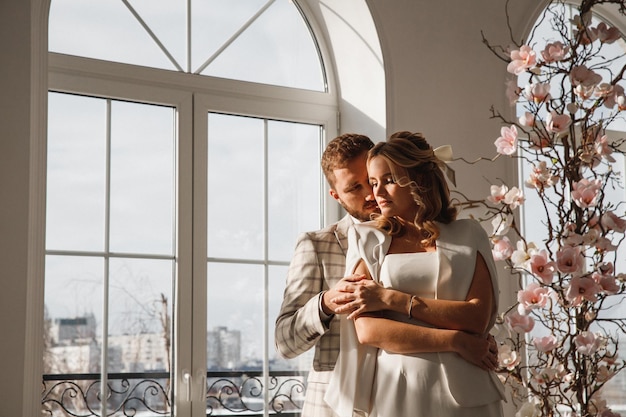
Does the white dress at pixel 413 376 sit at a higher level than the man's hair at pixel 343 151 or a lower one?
lower

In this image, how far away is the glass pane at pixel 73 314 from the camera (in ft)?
9.59

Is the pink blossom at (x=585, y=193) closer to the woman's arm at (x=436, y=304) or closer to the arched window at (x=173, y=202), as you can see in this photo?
the woman's arm at (x=436, y=304)

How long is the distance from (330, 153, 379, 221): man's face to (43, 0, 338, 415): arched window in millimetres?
1206

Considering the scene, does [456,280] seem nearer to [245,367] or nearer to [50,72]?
[245,367]

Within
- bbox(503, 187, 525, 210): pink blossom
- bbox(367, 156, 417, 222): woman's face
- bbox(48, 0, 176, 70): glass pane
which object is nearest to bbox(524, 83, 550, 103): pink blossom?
bbox(503, 187, 525, 210): pink blossom

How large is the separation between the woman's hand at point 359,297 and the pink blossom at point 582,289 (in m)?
0.86

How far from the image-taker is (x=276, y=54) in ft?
11.8

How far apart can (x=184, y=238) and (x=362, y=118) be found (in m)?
0.98

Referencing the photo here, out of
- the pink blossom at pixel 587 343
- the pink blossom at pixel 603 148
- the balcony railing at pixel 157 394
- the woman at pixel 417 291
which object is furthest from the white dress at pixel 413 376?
the balcony railing at pixel 157 394

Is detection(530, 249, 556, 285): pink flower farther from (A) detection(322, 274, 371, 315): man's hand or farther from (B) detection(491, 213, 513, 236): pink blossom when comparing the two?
(A) detection(322, 274, 371, 315): man's hand

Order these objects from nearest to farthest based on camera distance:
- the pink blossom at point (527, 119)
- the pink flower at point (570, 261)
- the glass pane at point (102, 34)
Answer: the pink flower at point (570, 261), the pink blossom at point (527, 119), the glass pane at point (102, 34)

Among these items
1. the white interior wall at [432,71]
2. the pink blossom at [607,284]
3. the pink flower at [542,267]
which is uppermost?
the white interior wall at [432,71]

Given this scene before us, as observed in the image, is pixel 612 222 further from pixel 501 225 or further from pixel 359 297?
pixel 359 297

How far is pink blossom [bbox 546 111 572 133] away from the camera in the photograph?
8.33 ft
